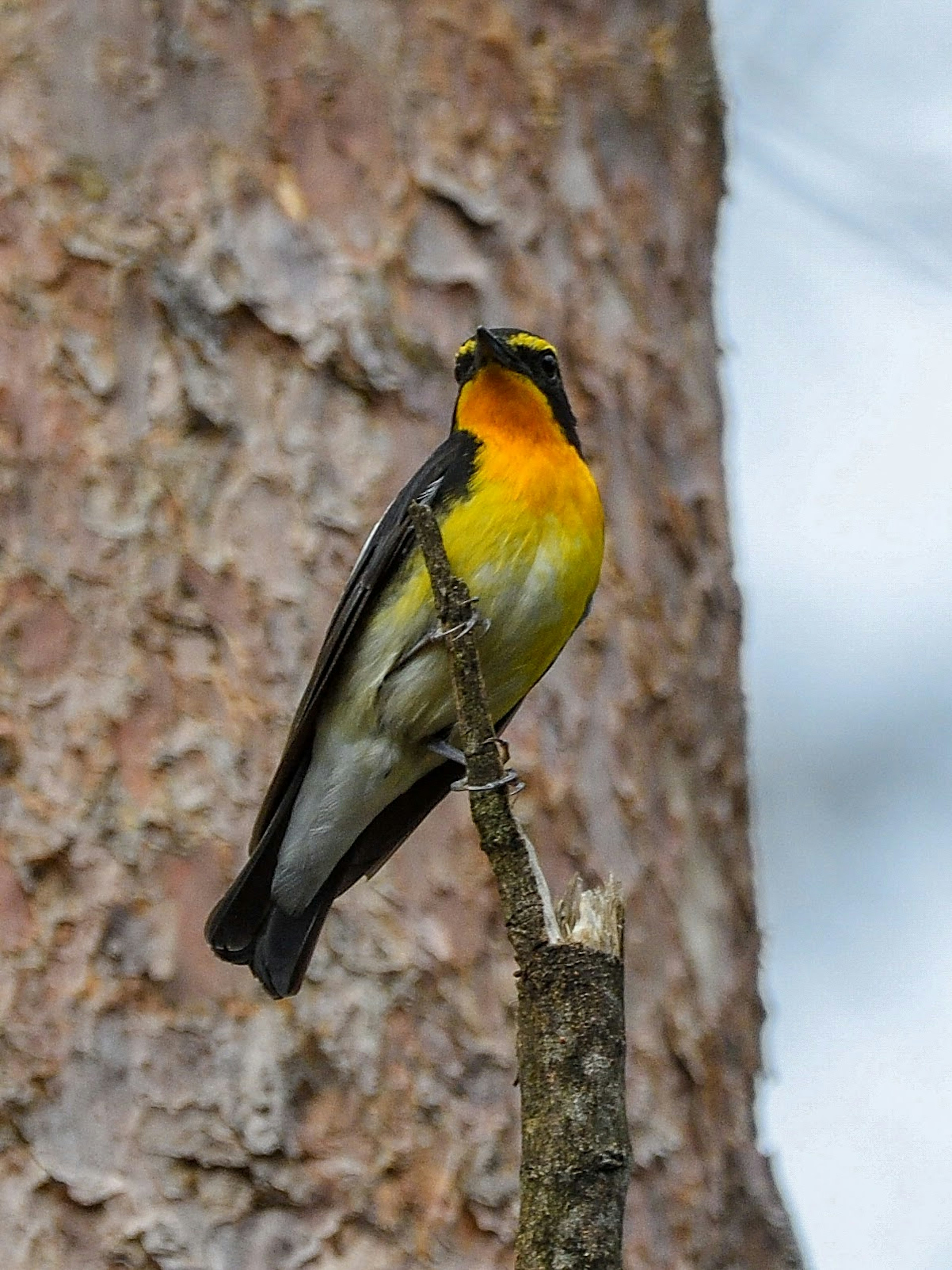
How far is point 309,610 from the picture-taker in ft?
14.3

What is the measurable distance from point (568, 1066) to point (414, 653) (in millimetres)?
1531

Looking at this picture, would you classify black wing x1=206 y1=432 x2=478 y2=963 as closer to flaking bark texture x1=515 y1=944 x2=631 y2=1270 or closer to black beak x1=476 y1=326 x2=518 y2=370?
black beak x1=476 y1=326 x2=518 y2=370

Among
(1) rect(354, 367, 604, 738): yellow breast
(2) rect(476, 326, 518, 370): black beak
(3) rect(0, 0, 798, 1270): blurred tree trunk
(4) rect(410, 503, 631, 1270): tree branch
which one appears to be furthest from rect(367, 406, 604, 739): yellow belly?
(4) rect(410, 503, 631, 1270): tree branch

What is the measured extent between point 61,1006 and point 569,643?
1567 mm

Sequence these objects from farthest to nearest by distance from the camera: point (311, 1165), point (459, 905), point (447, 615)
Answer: point (459, 905) → point (311, 1165) → point (447, 615)

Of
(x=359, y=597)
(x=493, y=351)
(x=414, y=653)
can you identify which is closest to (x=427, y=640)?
(x=414, y=653)

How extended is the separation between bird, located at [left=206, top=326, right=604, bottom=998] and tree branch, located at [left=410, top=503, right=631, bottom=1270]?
1119 millimetres

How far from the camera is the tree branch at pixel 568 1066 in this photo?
8.09 ft

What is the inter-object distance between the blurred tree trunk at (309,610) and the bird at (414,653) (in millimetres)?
229

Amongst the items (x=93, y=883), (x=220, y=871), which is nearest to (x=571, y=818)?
(x=220, y=871)

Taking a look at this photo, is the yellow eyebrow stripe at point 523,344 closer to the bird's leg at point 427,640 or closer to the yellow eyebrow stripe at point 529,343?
the yellow eyebrow stripe at point 529,343

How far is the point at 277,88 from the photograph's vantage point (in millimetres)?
4684

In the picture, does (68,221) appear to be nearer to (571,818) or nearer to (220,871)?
(220,871)

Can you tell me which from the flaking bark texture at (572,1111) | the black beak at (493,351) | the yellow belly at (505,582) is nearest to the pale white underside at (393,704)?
the yellow belly at (505,582)
